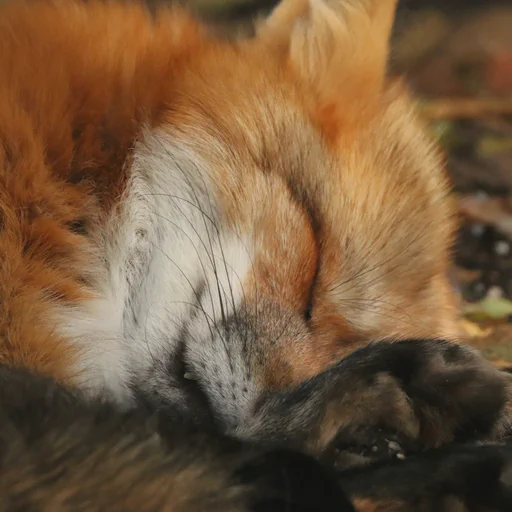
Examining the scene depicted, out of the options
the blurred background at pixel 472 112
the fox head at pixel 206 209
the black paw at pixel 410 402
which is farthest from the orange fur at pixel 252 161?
the blurred background at pixel 472 112

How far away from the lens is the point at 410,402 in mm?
1439

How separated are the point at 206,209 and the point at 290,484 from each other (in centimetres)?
81

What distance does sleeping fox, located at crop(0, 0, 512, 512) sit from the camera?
3.95 ft

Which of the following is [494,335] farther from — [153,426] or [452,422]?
[153,426]

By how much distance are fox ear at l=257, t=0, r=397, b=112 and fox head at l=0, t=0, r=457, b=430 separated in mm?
11

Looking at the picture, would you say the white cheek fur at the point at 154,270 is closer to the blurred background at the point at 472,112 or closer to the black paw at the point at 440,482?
the black paw at the point at 440,482

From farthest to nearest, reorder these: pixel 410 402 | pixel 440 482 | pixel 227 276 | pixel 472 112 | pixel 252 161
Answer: pixel 472 112
pixel 252 161
pixel 227 276
pixel 410 402
pixel 440 482

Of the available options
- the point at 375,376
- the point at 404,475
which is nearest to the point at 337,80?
the point at 375,376

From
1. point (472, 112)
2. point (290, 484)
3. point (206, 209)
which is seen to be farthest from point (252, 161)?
point (472, 112)

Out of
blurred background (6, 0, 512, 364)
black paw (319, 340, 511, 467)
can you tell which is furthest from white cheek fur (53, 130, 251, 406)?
blurred background (6, 0, 512, 364)

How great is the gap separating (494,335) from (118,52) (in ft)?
5.48

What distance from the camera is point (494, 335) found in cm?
263

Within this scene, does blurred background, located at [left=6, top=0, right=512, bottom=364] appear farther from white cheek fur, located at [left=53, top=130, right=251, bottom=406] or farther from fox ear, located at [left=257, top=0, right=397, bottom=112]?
white cheek fur, located at [left=53, top=130, right=251, bottom=406]

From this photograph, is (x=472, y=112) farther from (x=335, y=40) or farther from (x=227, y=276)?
(x=227, y=276)
